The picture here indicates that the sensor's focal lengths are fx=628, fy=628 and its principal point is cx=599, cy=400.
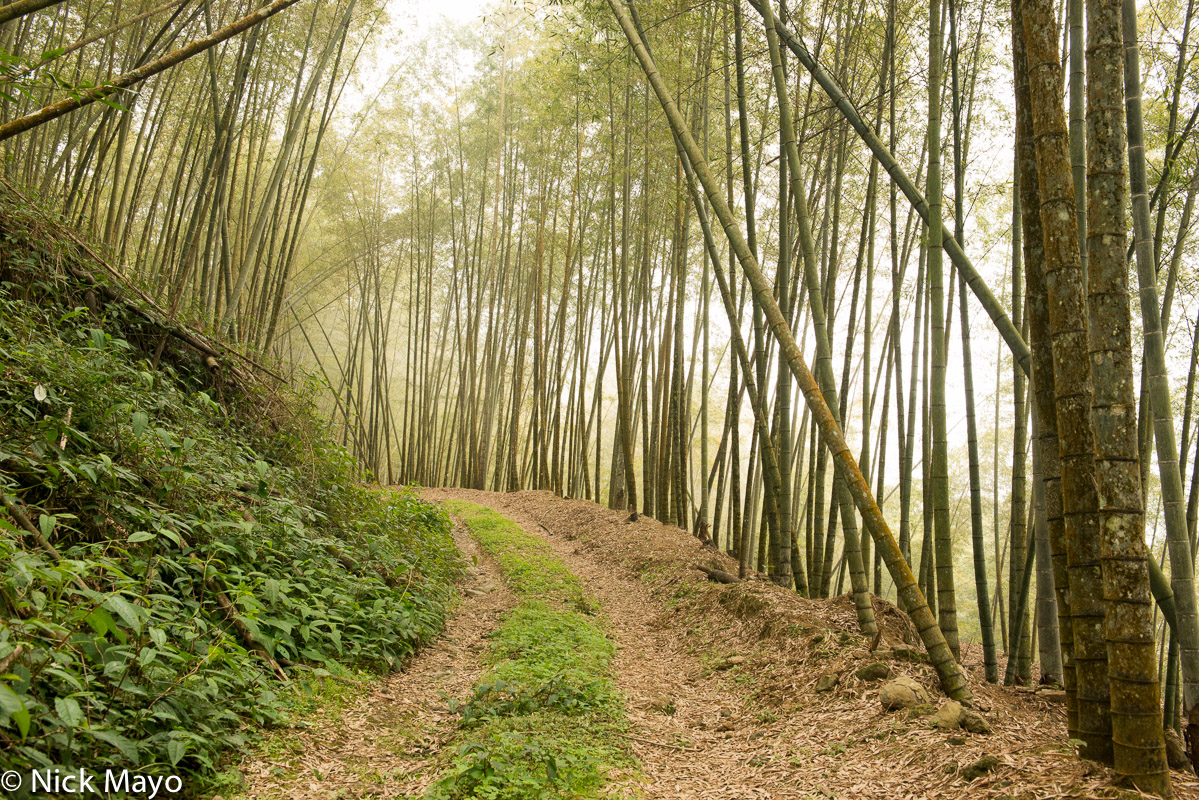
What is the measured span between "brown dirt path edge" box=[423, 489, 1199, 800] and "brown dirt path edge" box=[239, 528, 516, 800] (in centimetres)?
70

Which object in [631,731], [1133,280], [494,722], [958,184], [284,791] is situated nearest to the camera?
[284,791]

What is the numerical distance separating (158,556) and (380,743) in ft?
3.18

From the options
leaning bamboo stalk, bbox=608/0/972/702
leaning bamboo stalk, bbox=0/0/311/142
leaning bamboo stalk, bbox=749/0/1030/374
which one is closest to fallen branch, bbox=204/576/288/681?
leaning bamboo stalk, bbox=0/0/311/142

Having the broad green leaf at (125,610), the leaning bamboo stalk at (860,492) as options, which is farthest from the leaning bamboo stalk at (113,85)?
the leaning bamboo stalk at (860,492)

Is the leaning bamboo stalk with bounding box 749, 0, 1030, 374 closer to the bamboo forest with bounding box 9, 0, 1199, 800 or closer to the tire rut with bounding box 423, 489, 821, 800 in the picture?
the bamboo forest with bounding box 9, 0, 1199, 800

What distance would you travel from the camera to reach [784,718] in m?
2.58

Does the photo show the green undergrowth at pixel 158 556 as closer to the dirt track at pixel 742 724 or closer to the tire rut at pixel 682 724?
the dirt track at pixel 742 724

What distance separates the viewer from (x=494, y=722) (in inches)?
89.6

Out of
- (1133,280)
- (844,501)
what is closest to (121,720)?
(844,501)

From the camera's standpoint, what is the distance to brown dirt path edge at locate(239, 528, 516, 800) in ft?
5.95

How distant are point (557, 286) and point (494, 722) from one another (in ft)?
36.0

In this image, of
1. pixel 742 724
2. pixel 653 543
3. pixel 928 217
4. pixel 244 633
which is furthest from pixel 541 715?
pixel 653 543

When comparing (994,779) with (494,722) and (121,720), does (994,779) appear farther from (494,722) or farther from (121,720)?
(121,720)

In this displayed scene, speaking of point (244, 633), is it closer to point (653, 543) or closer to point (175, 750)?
point (175, 750)
